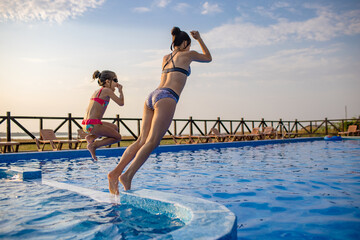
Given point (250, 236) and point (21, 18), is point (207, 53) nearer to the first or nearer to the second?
point (250, 236)

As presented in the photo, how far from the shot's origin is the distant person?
7.76 feet

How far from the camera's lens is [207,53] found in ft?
8.62

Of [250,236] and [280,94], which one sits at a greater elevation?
[280,94]

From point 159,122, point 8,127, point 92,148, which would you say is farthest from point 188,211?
point 8,127

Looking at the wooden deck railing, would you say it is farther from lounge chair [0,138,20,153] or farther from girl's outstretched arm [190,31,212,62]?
girl's outstretched arm [190,31,212,62]

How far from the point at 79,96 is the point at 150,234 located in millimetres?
9235

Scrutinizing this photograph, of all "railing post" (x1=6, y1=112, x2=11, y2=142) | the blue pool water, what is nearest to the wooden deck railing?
"railing post" (x1=6, y1=112, x2=11, y2=142)

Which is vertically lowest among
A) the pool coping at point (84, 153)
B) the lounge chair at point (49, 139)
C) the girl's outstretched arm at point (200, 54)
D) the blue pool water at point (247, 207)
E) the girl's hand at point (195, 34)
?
the blue pool water at point (247, 207)

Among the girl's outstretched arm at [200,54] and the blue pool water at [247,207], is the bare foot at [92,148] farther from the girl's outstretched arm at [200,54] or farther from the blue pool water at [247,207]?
the girl's outstretched arm at [200,54]

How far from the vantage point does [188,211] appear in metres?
1.66

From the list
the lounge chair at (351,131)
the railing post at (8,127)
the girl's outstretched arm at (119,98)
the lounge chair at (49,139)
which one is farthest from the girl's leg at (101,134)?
the lounge chair at (351,131)

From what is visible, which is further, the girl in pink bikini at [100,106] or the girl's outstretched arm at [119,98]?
the girl in pink bikini at [100,106]

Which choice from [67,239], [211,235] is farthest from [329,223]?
[67,239]

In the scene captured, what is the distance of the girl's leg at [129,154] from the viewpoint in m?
2.51
